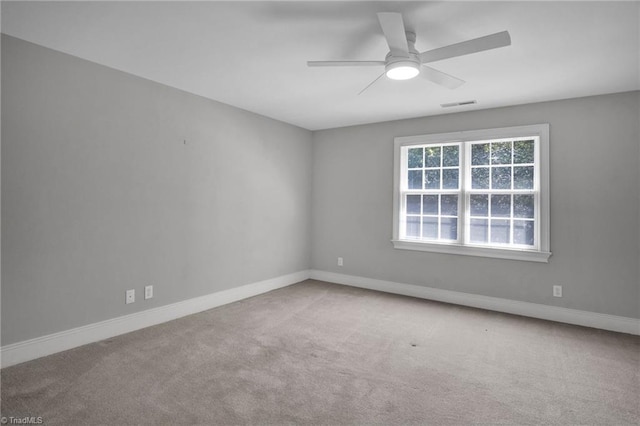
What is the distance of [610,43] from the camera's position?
2.49 meters

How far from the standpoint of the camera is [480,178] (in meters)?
4.23

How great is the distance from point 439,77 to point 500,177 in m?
2.01

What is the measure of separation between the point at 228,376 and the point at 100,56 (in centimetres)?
272

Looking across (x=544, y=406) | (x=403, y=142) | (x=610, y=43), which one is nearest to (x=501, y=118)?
(x=403, y=142)

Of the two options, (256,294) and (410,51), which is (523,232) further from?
(256,294)

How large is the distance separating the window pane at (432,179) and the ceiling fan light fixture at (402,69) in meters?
2.26

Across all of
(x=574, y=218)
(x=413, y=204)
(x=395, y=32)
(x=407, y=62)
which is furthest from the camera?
(x=413, y=204)

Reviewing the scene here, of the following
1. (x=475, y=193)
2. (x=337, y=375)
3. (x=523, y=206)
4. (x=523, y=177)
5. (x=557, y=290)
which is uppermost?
(x=523, y=177)

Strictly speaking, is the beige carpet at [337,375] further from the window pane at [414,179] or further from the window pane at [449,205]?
the window pane at [414,179]

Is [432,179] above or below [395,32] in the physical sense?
below

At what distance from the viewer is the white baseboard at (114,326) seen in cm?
255

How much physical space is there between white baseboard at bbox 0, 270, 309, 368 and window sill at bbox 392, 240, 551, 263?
79.8 inches

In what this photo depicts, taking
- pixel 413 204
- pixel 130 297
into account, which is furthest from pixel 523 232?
pixel 130 297

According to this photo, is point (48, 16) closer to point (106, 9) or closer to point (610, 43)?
point (106, 9)
